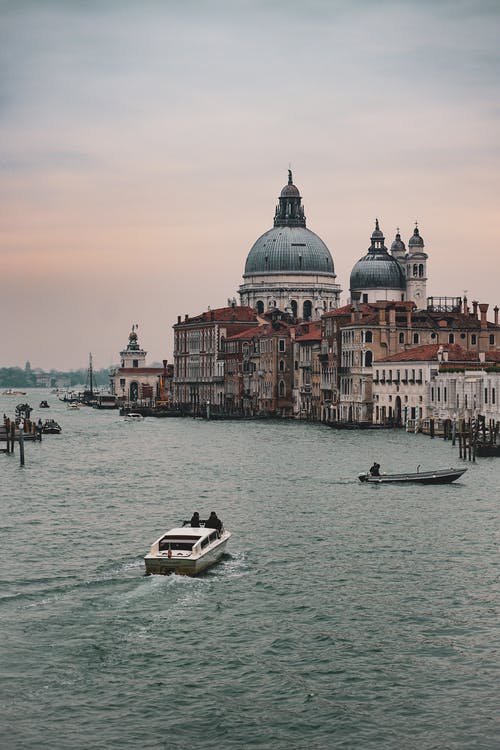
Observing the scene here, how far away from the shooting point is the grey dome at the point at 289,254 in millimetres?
183000

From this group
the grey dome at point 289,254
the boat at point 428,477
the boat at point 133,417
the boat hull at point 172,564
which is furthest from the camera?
the grey dome at point 289,254

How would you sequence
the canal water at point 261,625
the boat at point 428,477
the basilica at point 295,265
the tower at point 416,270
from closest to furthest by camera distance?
the canal water at point 261,625 < the boat at point 428,477 < the tower at point 416,270 < the basilica at point 295,265

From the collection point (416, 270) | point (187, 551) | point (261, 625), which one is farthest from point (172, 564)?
point (416, 270)

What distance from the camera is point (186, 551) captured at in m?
32.5

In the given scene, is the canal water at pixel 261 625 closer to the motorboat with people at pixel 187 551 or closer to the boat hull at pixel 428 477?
the motorboat with people at pixel 187 551

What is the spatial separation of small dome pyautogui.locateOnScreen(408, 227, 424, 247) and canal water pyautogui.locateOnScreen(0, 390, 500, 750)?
118 m

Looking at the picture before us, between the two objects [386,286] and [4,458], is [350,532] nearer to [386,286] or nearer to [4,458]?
[4,458]

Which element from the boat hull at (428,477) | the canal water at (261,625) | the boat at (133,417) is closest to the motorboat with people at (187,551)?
the canal water at (261,625)

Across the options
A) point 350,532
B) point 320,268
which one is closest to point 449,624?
point 350,532

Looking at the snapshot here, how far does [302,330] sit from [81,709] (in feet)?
386

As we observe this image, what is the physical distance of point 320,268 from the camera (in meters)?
184

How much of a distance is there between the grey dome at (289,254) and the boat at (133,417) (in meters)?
41.0

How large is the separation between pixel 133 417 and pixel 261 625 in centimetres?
11758

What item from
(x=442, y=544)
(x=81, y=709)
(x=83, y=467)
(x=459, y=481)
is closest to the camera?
(x=81, y=709)
